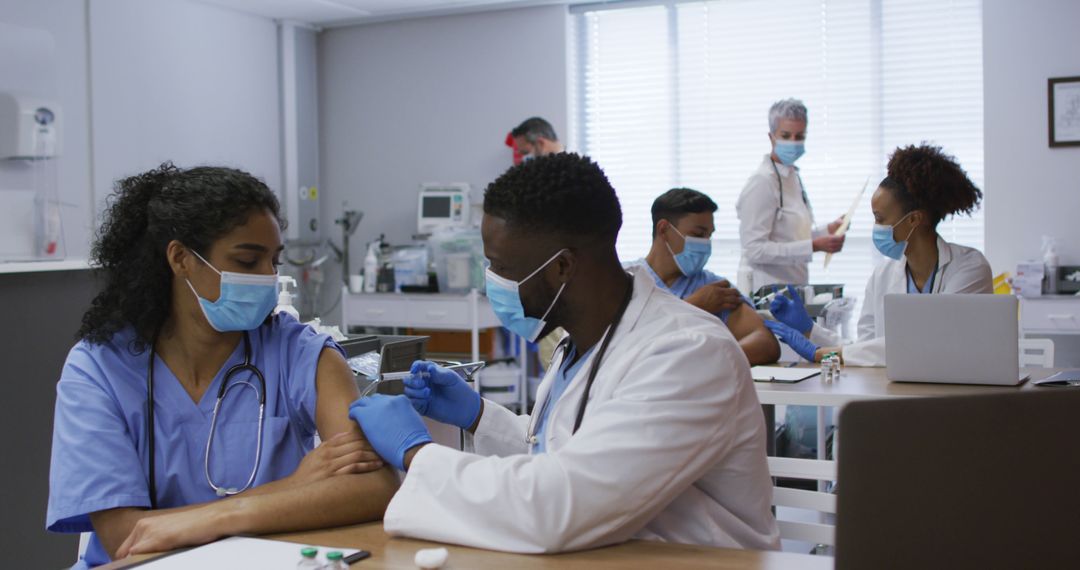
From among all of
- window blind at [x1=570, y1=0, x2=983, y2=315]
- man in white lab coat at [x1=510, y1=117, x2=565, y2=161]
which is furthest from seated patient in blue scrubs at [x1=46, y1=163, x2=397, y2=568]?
window blind at [x1=570, y1=0, x2=983, y2=315]

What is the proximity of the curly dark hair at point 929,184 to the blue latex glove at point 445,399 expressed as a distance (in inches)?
81.8

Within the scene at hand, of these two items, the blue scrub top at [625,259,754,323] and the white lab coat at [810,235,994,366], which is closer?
the white lab coat at [810,235,994,366]

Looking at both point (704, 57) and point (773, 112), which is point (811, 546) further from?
point (704, 57)

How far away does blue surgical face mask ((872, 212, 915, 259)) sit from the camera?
3.27 m

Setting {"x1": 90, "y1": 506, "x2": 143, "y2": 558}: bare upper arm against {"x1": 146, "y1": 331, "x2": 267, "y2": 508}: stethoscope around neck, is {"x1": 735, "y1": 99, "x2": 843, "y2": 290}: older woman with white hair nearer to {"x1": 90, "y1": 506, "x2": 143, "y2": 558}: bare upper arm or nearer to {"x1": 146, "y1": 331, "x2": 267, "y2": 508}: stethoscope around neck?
{"x1": 146, "y1": 331, "x2": 267, "y2": 508}: stethoscope around neck

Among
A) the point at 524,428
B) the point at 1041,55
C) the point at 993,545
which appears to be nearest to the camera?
the point at 993,545

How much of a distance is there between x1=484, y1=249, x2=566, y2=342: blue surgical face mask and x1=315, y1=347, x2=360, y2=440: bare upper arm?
31 cm

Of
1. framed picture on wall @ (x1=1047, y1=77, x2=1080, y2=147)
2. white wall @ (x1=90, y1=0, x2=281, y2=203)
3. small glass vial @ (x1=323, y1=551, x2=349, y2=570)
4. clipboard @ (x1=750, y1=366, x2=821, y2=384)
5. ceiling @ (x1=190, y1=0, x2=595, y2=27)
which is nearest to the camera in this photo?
small glass vial @ (x1=323, y1=551, x2=349, y2=570)

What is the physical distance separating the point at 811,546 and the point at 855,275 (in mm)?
2998

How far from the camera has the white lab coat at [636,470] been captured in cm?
119

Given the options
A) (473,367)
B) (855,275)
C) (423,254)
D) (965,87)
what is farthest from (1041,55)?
(473,367)

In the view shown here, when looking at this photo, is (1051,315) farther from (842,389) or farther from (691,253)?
(842,389)

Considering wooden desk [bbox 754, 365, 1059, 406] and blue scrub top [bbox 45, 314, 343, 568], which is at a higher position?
blue scrub top [bbox 45, 314, 343, 568]

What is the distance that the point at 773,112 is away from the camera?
185 inches
